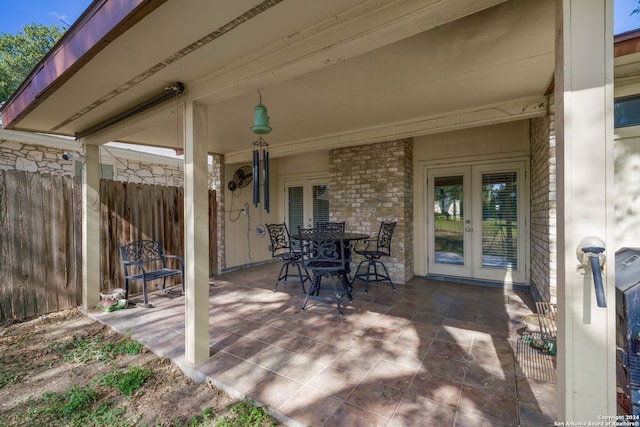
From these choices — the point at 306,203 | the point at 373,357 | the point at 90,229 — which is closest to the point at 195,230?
the point at 373,357

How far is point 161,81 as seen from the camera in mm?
2256

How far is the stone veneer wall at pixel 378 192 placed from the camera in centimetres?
458

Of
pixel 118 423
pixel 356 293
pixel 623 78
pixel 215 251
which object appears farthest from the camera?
pixel 215 251

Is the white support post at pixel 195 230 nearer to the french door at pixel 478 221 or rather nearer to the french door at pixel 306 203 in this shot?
the french door at pixel 478 221

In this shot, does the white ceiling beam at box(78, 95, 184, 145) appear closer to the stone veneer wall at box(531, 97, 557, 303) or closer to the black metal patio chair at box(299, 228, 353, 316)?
the black metal patio chair at box(299, 228, 353, 316)

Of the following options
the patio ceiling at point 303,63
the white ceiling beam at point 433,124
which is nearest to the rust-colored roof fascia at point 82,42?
the patio ceiling at point 303,63

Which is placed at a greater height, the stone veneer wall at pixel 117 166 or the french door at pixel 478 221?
the stone veneer wall at pixel 117 166

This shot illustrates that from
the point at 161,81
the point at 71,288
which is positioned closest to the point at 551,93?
the point at 161,81

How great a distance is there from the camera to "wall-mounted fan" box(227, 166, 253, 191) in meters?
5.85

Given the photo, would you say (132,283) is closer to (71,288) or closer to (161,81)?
A: (71,288)

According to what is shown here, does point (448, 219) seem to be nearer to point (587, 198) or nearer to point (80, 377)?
point (587, 198)

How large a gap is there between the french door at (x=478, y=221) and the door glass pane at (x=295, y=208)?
2962 millimetres

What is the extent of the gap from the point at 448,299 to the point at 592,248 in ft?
10.3

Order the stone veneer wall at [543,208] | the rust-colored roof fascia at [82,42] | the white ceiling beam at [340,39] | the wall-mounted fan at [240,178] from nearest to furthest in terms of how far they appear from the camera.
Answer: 1. the white ceiling beam at [340,39]
2. the rust-colored roof fascia at [82,42]
3. the stone veneer wall at [543,208]
4. the wall-mounted fan at [240,178]
